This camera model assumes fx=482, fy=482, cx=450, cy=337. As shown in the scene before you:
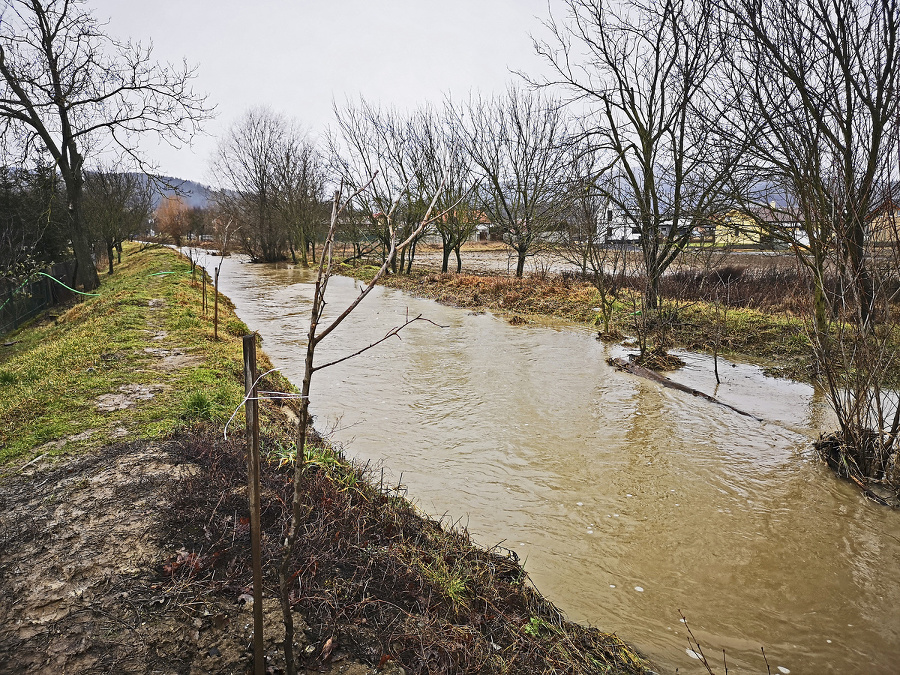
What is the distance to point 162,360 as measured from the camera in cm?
695

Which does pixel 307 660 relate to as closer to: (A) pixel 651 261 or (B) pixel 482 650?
(B) pixel 482 650

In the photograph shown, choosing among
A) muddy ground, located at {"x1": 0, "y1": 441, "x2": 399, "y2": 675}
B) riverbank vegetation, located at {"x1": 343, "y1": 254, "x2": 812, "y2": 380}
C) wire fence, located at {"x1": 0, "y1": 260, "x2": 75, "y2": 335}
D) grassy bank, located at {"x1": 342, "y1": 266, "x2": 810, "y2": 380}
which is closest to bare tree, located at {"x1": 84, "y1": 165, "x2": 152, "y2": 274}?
wire fence, located at {"x1": 0, "y1": 260, "x2": 75, "y2": 335}

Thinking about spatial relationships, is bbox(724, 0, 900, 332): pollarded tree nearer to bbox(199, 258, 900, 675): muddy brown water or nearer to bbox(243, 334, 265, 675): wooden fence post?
bbox(199, 258, 900, 675): muddy brown water

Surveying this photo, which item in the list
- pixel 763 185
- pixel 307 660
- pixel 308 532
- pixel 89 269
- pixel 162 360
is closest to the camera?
pixel 307 660

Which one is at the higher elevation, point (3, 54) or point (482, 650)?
point (3, 54)

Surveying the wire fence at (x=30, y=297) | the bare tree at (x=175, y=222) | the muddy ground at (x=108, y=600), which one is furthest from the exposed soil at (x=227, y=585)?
the bare tree at (x=175, y=222)

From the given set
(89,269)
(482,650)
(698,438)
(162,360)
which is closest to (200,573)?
(482,650)

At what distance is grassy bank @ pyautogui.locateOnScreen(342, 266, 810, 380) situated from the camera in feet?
31.2

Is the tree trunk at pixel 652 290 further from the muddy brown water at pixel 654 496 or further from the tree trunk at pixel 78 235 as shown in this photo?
the tree trunk at pixel 78 235

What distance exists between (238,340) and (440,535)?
7488mm

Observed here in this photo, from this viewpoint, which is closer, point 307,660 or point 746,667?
point 307,660

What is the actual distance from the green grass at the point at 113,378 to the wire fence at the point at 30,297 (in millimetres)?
1895

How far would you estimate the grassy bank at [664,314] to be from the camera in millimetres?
9508

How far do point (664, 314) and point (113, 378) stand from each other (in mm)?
10937
